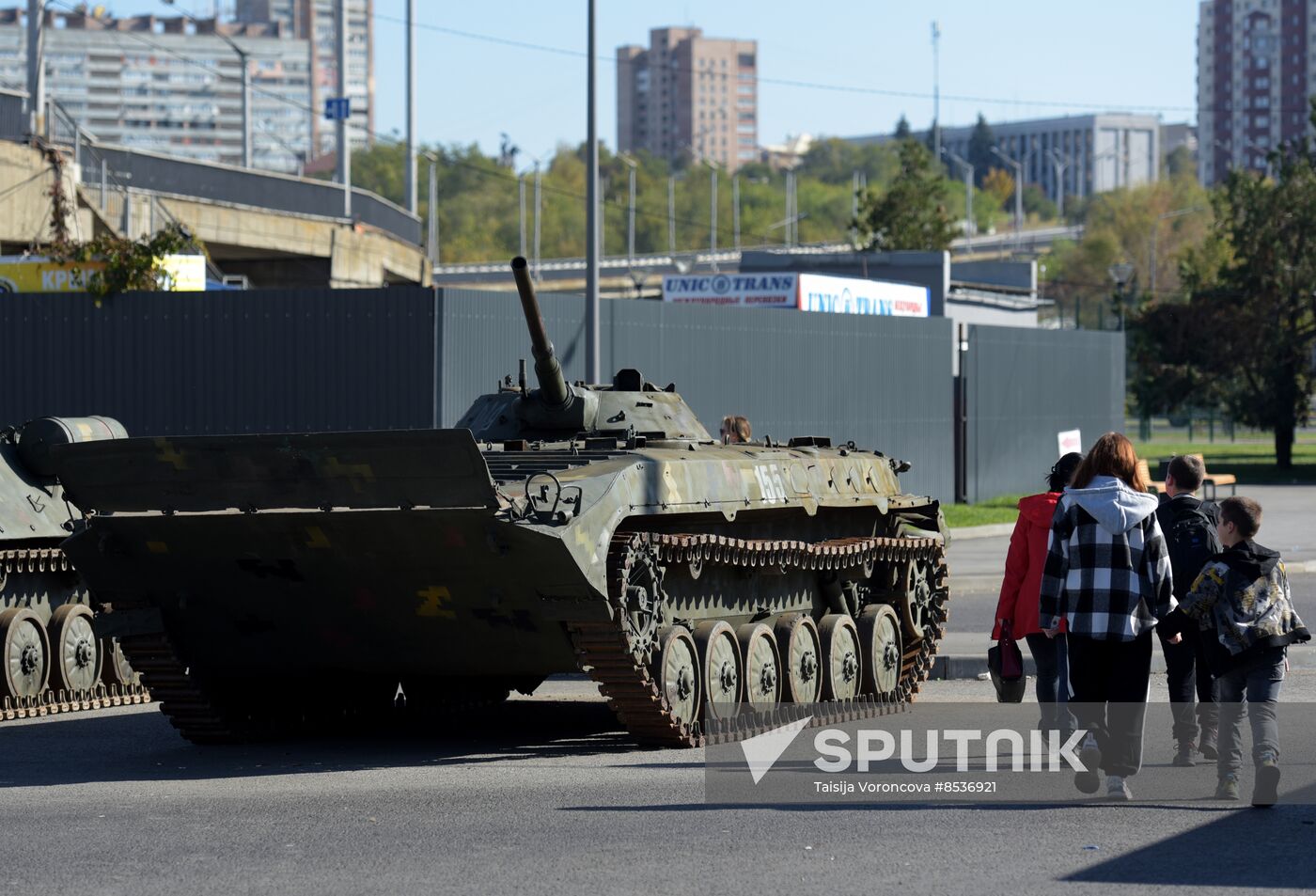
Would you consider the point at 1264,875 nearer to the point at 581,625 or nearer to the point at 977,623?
the point at 581,625

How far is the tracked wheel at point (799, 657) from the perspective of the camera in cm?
1252

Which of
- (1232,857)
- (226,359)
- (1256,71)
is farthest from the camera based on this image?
(1256,71)

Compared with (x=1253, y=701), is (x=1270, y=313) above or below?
above

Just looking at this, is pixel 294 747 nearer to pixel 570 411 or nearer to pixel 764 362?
pixel 570 411

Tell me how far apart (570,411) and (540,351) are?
521mm

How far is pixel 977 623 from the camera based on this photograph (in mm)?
17969

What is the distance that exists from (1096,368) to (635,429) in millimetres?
26251

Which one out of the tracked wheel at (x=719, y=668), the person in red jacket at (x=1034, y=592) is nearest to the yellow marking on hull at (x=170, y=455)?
the tracked wheel at (x=719, y=668)

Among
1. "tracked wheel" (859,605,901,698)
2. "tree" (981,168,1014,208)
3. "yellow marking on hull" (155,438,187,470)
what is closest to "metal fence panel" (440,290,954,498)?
"tracked wheel" (859,605,901,698)

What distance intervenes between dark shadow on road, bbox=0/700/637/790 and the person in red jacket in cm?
226

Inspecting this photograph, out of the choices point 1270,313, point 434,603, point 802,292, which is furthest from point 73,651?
point 1270,313

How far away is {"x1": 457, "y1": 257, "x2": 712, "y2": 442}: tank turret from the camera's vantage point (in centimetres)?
1324

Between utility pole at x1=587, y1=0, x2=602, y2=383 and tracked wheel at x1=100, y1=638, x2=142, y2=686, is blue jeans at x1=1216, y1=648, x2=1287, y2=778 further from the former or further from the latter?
utility pole at x1=587, y1=0, x2=602, y2=383

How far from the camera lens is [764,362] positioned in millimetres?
28094
